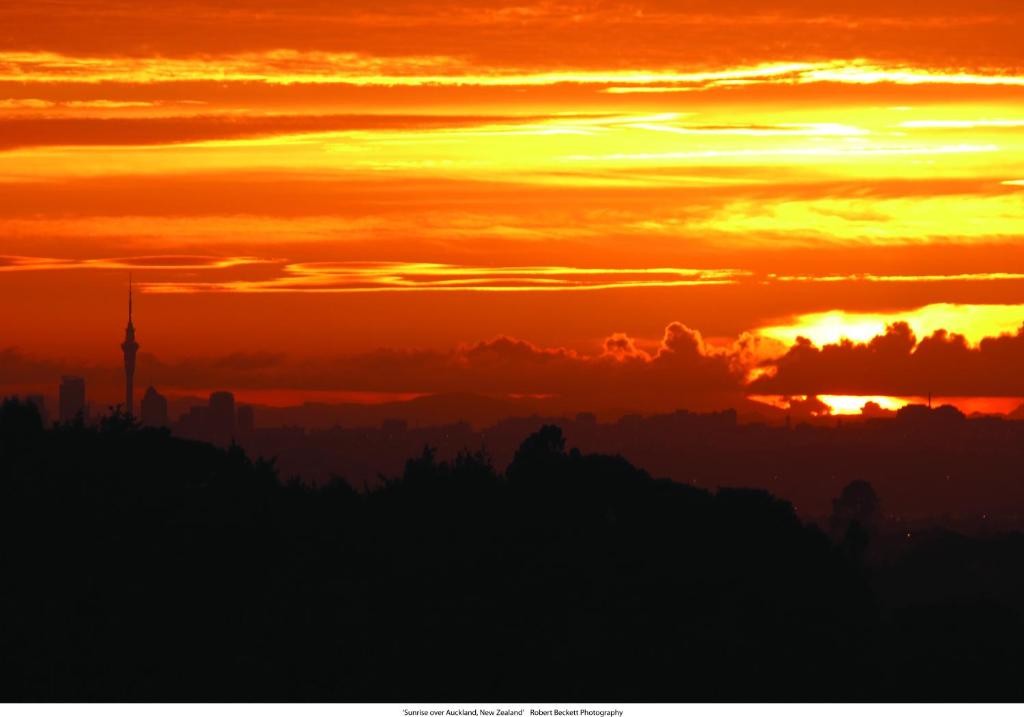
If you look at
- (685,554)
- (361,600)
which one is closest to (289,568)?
(361,600)

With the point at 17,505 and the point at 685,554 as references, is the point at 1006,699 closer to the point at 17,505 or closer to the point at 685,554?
the point at 685,554

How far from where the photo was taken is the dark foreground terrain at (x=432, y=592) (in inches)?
3457

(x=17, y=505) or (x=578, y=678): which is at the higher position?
(x=17, y=505)

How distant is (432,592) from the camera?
96.2 metres

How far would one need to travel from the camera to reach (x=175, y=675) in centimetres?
8594

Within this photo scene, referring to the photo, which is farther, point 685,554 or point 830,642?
point 685,554

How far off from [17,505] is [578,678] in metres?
22.8

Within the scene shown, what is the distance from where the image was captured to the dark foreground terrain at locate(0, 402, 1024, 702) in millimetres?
87812

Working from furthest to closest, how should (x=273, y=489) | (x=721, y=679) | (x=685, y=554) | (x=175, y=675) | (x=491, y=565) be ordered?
(x=273, y=489) → (x=685, y=554) → (x=491, y=565) → (x=721, y=679) → (x=175, y=675)

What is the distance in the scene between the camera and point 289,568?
96.8m

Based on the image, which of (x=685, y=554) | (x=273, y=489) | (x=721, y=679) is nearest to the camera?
(x=721, y=679)

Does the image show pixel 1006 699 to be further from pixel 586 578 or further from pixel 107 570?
pixel 107 570

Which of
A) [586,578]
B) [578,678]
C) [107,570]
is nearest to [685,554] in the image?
[586,578]

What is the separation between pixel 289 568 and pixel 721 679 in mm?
15525
